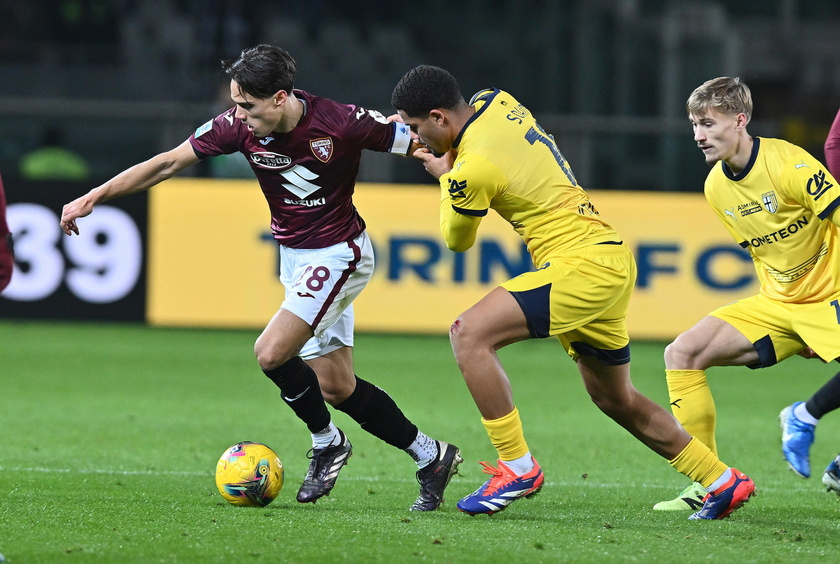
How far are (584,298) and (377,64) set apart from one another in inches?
499

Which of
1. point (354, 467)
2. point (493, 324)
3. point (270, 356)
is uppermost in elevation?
point (493, 324)

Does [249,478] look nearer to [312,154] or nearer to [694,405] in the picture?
[312,154]

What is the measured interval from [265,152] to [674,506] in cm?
241

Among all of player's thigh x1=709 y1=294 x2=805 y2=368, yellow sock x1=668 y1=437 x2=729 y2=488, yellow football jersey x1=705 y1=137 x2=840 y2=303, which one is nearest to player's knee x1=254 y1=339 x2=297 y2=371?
yellow sock x1=668 y1=437 x2=729 y2=488

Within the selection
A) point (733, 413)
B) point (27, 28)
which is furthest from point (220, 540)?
point (27, 28)

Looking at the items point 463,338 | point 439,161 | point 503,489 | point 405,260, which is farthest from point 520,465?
point 405,260

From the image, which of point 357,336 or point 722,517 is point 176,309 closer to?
point 357,336

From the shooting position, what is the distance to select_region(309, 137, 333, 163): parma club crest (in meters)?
5.34

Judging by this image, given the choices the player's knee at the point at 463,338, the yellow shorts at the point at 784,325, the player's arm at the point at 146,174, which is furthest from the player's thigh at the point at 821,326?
the player's arm at the point at 146,174

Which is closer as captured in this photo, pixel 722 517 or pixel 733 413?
pixel 722 517

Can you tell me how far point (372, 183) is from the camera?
1250 cm

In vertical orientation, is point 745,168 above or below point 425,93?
below

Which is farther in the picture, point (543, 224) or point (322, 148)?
point (322, 148)

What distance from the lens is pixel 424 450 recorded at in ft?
17.7
